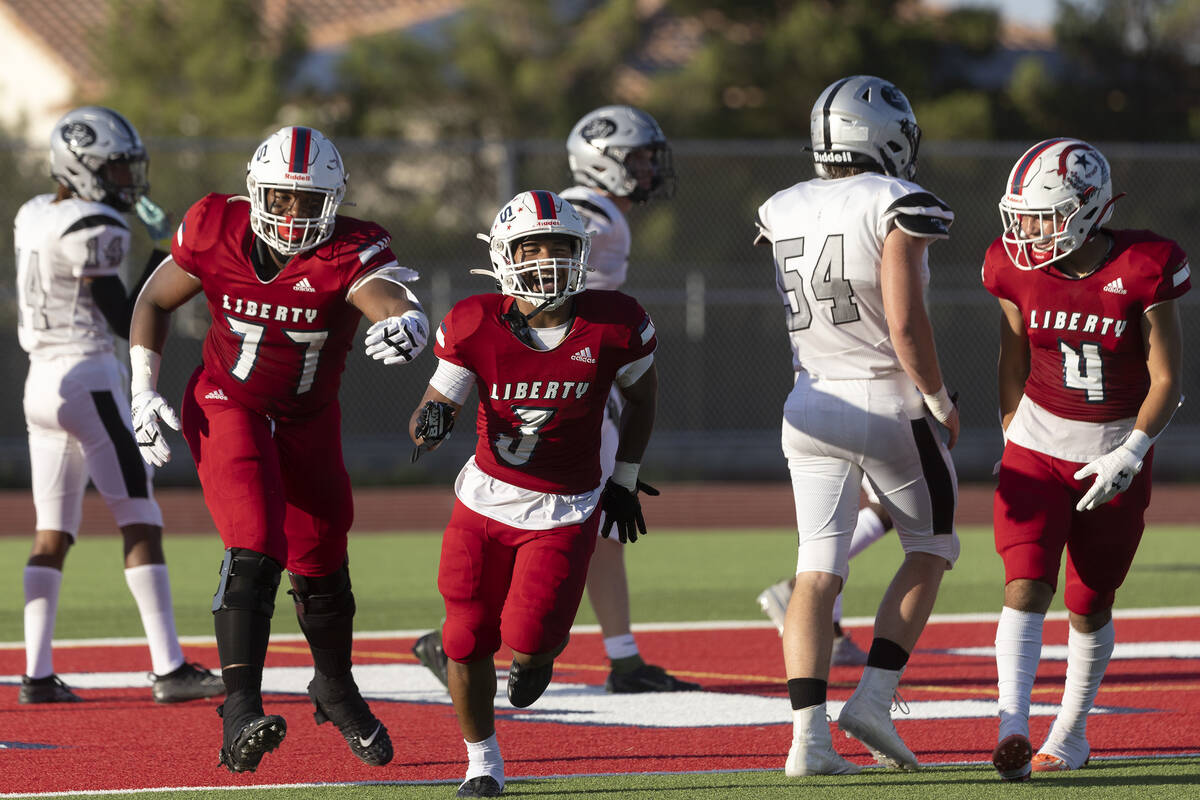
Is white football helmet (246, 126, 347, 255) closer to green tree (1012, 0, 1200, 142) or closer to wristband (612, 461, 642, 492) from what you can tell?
wristband (612, 461, 642, 492)

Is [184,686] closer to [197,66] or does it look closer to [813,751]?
[813,751]

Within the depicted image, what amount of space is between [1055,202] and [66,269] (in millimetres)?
3806

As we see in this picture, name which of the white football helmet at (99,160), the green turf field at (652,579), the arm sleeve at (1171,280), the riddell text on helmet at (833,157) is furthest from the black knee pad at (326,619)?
the green turf field at (652,579)

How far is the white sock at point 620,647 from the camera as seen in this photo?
6625 mm

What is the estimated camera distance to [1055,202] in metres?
4.97

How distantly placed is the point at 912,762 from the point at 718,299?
408 inches

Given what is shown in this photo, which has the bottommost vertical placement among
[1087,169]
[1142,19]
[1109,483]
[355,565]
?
[355,565]

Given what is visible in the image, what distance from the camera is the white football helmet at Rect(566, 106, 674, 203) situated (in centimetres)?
723

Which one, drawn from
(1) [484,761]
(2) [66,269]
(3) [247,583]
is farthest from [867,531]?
(2) [66,269]

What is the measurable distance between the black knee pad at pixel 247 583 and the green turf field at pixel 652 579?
334 centimetres

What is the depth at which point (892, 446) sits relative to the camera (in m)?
5.11

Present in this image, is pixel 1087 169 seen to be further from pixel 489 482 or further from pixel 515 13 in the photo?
pixel 515 13

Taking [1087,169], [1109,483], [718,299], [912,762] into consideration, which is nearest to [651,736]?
[912,762]

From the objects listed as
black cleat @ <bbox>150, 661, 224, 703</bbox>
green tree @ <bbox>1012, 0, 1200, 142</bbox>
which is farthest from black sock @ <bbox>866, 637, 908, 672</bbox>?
green tree @ <bbox>1012, 0, 1200, 142</bbox>
